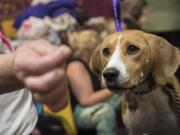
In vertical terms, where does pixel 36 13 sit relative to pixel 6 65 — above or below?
below

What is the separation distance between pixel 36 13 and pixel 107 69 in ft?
5.54

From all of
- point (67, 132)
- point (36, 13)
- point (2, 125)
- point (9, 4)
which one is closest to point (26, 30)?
point (36, 13)

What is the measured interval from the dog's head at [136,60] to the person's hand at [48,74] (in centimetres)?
44

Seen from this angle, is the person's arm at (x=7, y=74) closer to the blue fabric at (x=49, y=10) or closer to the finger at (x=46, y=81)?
the finger at (x=46, y=81)

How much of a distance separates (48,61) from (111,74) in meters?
0.48

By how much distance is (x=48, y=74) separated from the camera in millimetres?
618

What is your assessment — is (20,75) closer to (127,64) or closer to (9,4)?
(127,64)

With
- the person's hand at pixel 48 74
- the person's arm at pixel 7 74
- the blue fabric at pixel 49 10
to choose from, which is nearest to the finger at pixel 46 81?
the person's hand at pixel 48 74

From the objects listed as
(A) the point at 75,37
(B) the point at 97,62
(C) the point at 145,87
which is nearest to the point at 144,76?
(C) the point at 145,87

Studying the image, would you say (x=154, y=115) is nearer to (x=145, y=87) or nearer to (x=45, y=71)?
(x=145, y=87)

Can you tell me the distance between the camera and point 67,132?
221cm

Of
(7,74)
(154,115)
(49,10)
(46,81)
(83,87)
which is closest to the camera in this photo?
(46,81)

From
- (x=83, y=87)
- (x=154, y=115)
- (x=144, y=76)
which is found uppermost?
(x=144, y=76)

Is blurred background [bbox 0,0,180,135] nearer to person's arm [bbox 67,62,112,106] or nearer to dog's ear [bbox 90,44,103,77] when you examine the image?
person's arm [bbox 67,62,112,106]
